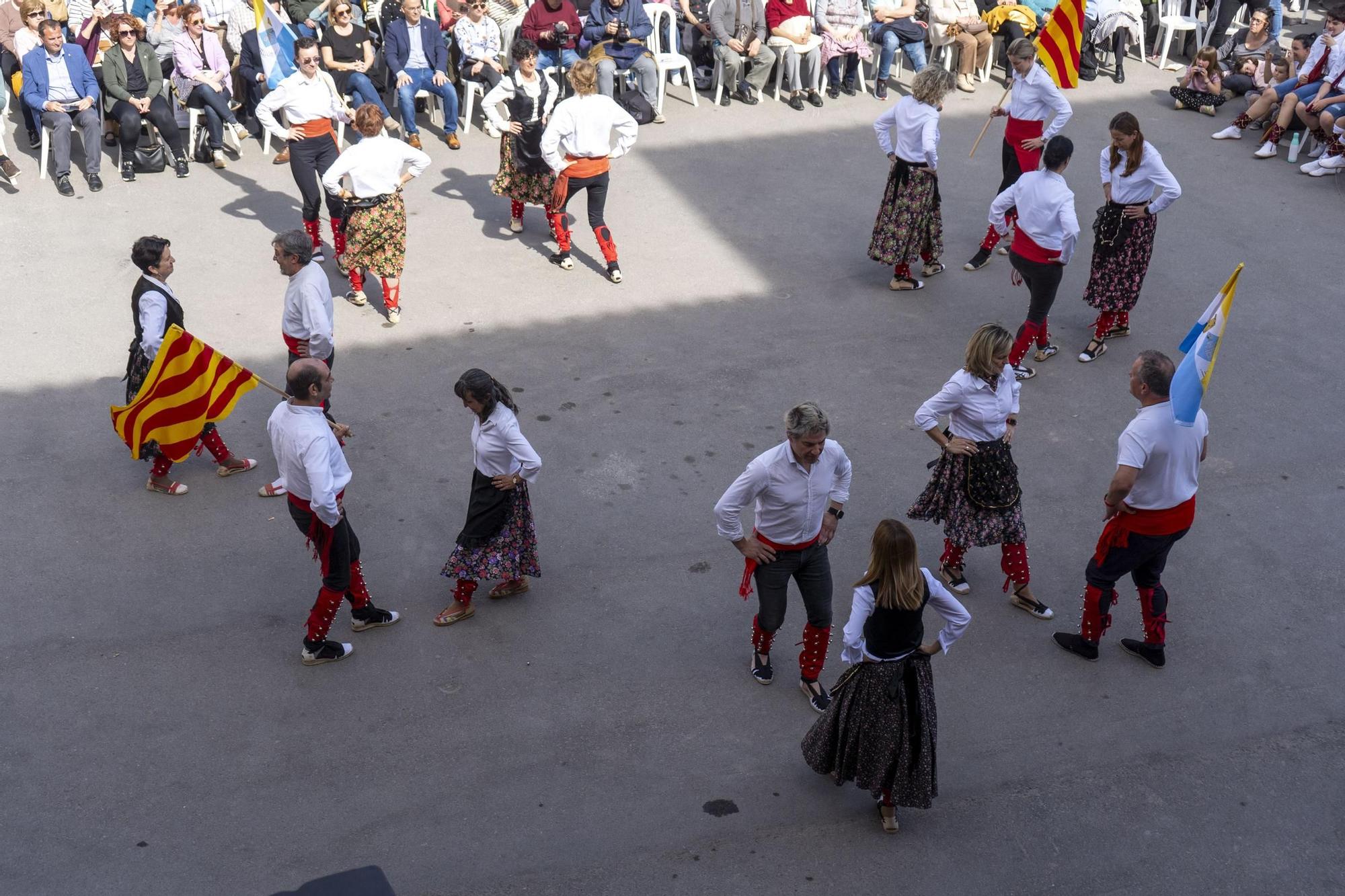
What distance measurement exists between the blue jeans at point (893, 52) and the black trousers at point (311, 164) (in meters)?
7.02

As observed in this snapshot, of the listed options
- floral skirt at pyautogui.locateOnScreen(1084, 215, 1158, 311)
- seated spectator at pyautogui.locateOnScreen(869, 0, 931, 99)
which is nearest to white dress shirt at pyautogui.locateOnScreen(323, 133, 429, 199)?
floral skirt at pyautogui.locateOnScreen(1084, 215, 1158, 311)

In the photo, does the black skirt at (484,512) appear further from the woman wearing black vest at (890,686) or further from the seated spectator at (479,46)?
the seated spectator at (479,46)

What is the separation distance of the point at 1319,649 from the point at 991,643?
1.61m

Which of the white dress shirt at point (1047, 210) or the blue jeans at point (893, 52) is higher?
the white dress shirt at point (1047, 210)

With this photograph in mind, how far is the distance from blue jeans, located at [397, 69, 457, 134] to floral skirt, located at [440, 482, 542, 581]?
7.36 m

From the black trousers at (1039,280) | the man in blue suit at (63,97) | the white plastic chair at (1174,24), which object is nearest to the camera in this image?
the black trousers at (1039,280)

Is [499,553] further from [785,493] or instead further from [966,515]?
[966,515]

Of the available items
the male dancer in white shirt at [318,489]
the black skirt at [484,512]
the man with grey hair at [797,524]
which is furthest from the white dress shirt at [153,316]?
the man with grey hair at [797,524]

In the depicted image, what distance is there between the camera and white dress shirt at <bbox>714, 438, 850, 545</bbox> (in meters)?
5.21

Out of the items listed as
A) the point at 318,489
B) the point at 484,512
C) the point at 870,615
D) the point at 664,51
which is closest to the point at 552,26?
the point at 664,51

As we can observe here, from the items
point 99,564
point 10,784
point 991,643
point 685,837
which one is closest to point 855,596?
point 685,837

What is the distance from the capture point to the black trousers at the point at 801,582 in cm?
549

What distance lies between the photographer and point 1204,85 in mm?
13727

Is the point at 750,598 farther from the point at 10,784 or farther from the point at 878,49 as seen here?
the point at 878,49
